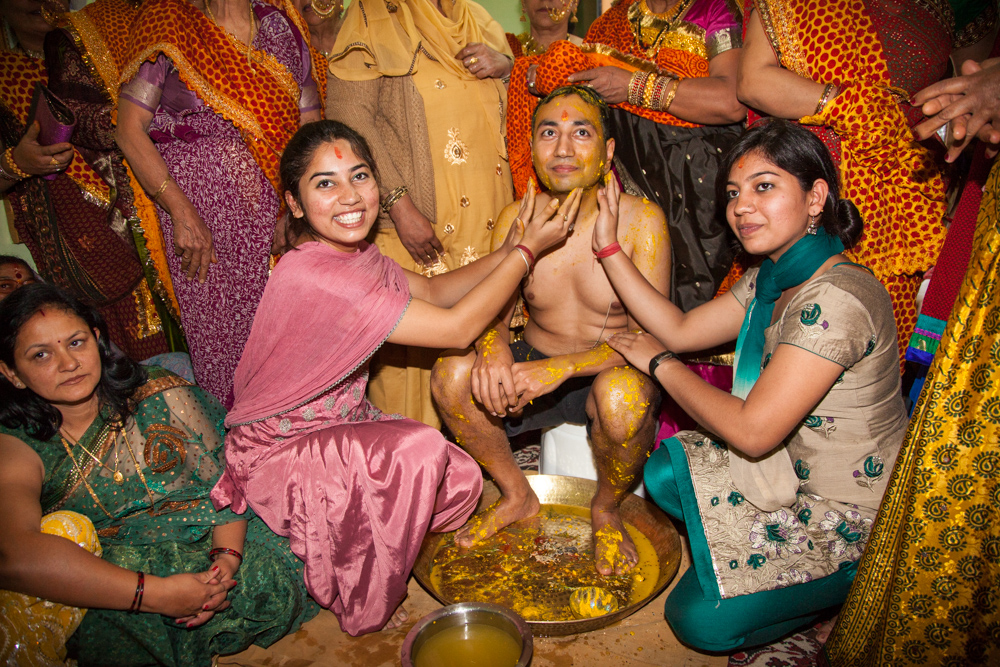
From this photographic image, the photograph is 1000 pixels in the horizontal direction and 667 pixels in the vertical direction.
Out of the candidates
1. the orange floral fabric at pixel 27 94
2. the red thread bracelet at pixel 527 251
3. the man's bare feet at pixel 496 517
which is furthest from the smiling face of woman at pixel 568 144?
the orange floral fabric at pixel 27 94

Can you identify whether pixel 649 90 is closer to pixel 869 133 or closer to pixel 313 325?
pixel 869 133

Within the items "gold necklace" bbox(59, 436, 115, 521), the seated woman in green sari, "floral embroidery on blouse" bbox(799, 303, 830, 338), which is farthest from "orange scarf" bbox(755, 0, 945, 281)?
"gold necklace" bbox(59, 436, 115, 521)

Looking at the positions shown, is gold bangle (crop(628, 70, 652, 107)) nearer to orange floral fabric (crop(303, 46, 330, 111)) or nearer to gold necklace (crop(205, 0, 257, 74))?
orange floral fabric (crop(303, 46, 330, 111))

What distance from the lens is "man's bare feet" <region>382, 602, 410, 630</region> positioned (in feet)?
8.14

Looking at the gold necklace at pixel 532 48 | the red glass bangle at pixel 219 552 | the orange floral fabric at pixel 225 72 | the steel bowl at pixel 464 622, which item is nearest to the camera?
the steel bowl at pixel 464 622

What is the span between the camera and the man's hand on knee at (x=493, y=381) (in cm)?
268

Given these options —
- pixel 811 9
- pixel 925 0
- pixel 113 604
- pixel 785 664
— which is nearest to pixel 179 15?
pixel 113 604

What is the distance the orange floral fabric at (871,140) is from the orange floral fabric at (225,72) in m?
2.34

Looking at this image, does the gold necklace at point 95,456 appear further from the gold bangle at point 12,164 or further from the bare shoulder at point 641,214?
the bare shoulder at point 641,214

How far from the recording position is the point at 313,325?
96.7 inches

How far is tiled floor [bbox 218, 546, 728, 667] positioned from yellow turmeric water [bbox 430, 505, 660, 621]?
0.33ft

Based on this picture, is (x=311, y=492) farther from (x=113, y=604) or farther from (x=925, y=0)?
(x=925, y=0)

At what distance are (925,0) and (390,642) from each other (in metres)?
3.37

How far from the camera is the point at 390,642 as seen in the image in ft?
7.89
